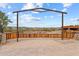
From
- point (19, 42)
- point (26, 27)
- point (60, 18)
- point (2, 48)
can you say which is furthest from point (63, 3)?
point (2, 48)

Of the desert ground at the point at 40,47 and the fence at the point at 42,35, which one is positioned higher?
the fence at the point at 42,35

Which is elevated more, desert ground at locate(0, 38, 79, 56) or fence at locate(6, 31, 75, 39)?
fence at locate(6, 31, 75, 39)

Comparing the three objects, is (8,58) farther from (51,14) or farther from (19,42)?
(51,14)

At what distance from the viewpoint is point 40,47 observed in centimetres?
204

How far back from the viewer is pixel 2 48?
2037mm

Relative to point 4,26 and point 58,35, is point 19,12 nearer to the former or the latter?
point 4,26

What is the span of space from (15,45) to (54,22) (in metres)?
Answer: 0.45

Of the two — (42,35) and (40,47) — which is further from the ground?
(42,35)

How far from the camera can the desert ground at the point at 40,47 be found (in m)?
2.02

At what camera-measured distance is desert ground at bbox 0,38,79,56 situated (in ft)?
6.62

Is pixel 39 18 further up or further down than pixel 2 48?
further up

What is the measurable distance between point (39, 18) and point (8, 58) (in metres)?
0.50

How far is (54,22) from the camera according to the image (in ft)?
6.73

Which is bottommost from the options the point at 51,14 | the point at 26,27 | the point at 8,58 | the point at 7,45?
the point at 8,58
